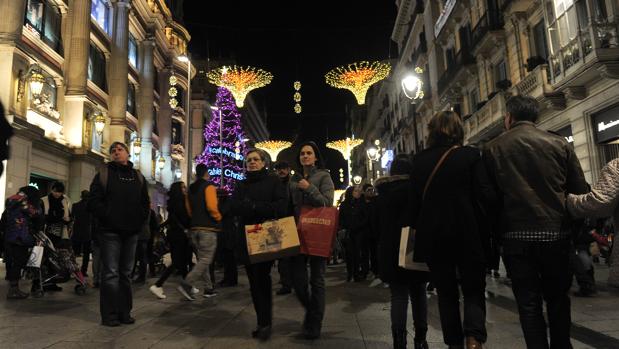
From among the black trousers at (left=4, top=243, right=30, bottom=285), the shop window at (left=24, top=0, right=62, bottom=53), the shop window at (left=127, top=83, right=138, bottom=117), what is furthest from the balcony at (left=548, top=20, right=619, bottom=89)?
the shop window at (left=127, top=83, right=138, bottom=117)

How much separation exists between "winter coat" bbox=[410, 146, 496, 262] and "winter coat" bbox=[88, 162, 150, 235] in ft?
11.2

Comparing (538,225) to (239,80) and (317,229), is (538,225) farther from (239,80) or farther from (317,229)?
(239,80)

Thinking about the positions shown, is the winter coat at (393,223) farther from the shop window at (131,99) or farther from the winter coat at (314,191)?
the shop window at (131,99)

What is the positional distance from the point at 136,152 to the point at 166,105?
11.0 meters

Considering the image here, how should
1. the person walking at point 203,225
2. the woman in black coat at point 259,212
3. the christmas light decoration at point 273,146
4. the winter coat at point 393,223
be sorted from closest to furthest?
the winter coat at point 393,223, the woman in black coat at point 259,212, the person walking at point 203,225, the christmas light decoration at point 273,146

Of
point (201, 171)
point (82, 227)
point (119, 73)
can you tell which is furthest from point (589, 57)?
point (119, 73)

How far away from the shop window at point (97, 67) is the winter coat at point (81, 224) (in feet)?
57.9

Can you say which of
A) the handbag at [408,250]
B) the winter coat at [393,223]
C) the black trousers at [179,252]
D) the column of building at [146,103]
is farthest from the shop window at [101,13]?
the handbag at [408,250]

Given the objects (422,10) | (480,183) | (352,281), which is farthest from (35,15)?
(422,10)

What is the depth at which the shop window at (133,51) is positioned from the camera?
106ft

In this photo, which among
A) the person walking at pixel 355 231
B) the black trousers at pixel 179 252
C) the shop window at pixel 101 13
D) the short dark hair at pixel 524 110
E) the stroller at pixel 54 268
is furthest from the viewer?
the shop window at pixel 101 13

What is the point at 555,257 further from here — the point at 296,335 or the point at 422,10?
the point at 422,10

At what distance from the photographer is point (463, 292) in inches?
125

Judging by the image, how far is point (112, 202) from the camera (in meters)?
5.25
